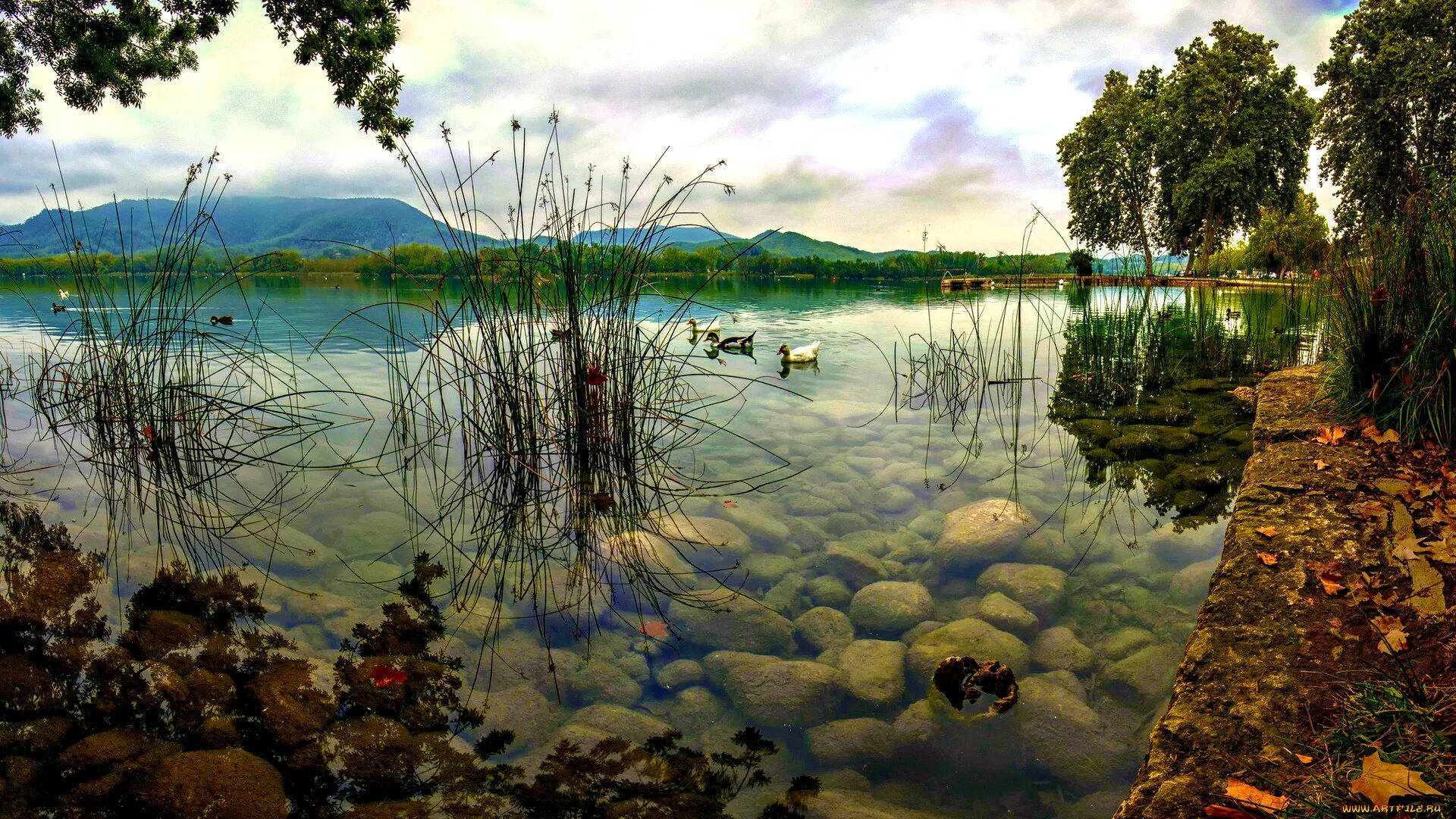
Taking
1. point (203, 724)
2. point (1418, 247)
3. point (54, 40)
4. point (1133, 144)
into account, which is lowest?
point (203, 724)

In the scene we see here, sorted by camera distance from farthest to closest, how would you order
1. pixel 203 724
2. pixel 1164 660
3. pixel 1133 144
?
pixel 1133 144
pixel 1164 660
pixel 203 724

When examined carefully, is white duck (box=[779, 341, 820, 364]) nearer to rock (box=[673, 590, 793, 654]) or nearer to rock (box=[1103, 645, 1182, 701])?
rock (box=[673, 590, 793, 654])

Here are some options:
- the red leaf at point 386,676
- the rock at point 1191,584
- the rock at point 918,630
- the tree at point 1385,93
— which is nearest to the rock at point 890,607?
the rock at point 918,630

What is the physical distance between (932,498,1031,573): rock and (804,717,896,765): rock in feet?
3.72

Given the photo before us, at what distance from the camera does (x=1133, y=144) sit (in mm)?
25562

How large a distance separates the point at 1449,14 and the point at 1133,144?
10.5 metres

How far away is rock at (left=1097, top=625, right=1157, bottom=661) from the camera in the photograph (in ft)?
7.43

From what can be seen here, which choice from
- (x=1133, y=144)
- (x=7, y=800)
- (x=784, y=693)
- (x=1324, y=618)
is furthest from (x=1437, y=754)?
(x=1133, y=144)

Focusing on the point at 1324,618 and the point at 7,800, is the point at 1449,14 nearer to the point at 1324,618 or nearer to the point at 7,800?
the point at 1324,618

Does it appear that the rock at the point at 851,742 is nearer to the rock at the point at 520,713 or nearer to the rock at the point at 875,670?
the rock at the point at 875,670

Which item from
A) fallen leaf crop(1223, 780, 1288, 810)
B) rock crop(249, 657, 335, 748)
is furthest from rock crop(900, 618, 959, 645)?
rock crop(249, 657, 335, 748)

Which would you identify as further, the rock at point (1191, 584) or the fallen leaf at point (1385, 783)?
the rock at point (1191, 584)

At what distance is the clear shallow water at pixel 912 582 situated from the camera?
1.84 m

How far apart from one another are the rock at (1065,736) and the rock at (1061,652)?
15cm
